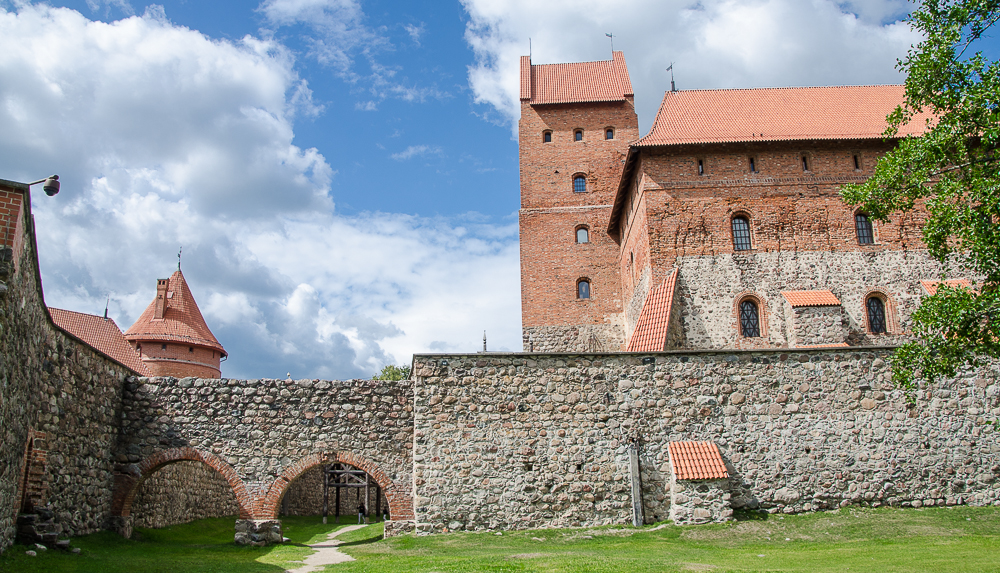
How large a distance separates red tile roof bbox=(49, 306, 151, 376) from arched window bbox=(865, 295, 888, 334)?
2844cm

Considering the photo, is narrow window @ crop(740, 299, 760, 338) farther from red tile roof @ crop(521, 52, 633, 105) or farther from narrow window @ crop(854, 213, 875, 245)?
red tile roof @ crop(521, 52, 633, 105)

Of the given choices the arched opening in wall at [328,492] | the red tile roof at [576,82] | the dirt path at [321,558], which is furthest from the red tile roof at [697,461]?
the red tile roof at [576,82]

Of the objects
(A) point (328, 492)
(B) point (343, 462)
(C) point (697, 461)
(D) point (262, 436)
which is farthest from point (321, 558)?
(A) point (328, 492)

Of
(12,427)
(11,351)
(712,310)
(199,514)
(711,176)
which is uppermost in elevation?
(711,176)

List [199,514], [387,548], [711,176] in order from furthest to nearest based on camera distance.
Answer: [711,176], [199,514], [387,548]

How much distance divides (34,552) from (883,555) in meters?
12.7

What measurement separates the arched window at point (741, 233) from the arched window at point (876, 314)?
4000mm

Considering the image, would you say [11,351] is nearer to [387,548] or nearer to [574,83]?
[387,548]

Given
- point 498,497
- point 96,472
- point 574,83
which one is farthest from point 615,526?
point 574,83

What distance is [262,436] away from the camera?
14.8 m

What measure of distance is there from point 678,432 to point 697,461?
76cm

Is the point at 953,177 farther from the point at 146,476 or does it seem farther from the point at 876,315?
the point at 146,476

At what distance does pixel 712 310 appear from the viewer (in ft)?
69.5

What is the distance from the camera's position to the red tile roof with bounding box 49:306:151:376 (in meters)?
29.8
